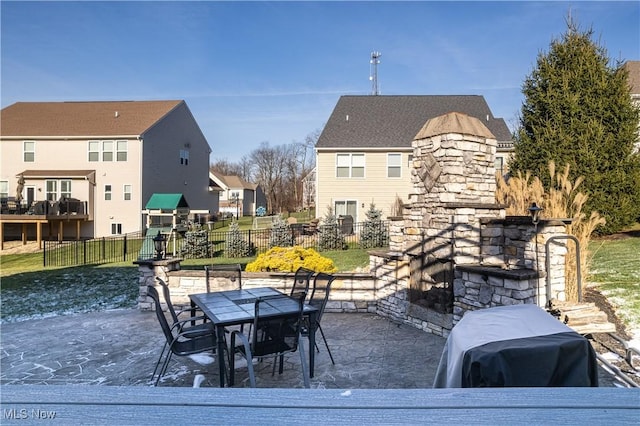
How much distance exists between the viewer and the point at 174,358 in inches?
198

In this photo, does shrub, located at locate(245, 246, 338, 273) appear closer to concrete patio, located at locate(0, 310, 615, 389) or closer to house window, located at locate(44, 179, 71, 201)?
concrete patio, located at locate(0, 310, 615, 389)

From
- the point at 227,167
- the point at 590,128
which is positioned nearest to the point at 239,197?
the point at 227,167

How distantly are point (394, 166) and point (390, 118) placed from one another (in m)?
2.67

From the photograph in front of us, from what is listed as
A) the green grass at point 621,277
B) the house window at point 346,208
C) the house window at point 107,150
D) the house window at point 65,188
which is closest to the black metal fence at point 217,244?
the house window at point 346,208

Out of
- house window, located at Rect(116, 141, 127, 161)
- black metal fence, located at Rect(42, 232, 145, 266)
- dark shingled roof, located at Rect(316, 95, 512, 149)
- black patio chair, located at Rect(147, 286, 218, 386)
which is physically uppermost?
dark shingled roof, located at Rect(316, 95, 512, 149)

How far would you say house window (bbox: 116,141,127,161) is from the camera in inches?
818

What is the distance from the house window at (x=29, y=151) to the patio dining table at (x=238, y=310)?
21.3m

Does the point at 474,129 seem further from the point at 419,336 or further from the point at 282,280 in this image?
the point at 282,280

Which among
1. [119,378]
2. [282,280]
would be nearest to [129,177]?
[282,280]

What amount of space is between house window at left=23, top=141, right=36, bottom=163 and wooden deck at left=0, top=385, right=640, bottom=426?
81.8ft

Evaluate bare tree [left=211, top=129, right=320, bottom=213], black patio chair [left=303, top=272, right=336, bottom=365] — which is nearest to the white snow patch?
black patio chair [left=303, top=272, right=336, bottom=365]

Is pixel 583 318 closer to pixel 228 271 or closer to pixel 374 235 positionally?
pixel 228 271

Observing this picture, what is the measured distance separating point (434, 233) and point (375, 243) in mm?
8364

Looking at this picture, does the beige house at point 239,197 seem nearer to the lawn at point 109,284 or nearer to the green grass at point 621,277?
the lawn at point 109,284
